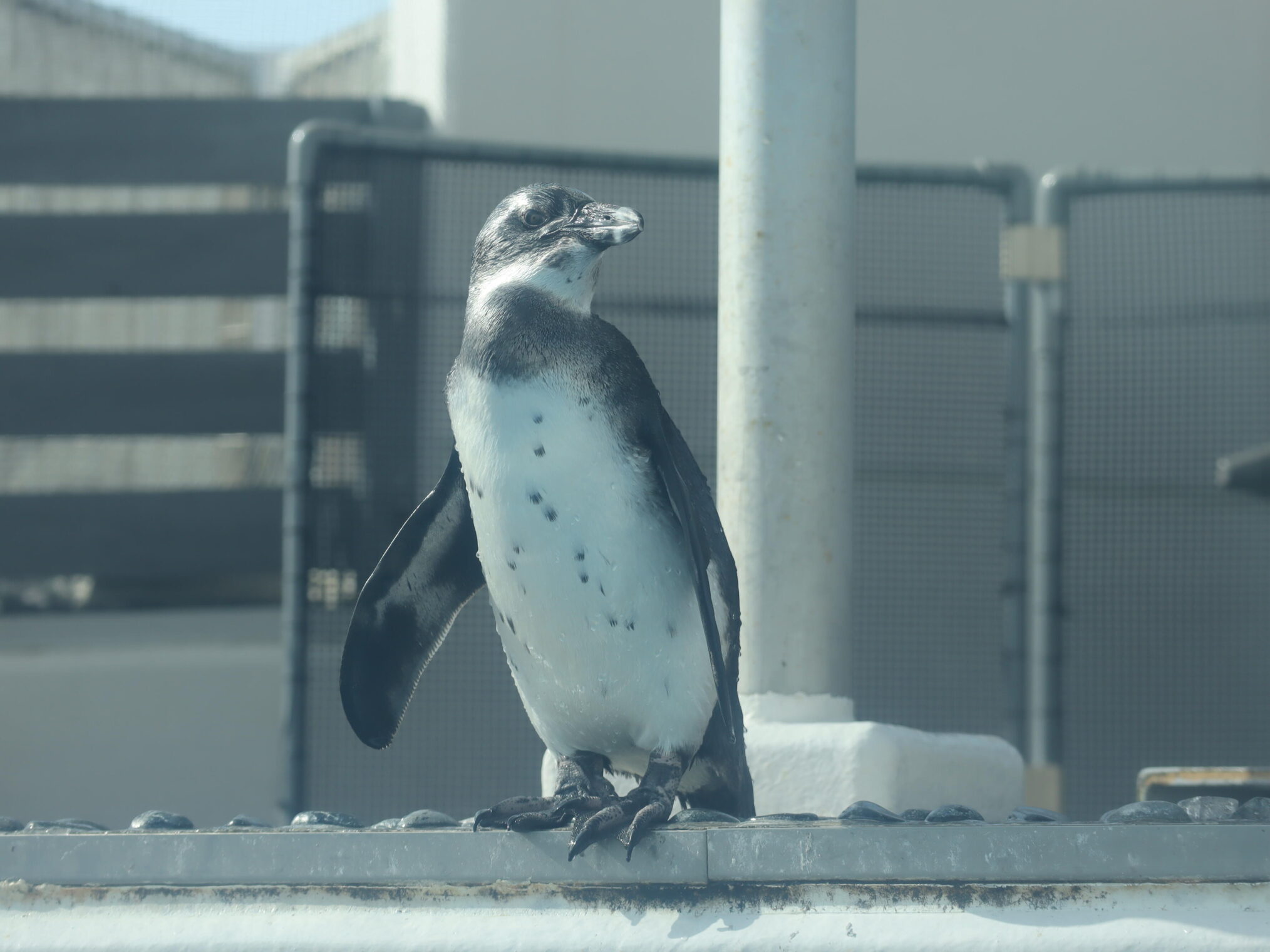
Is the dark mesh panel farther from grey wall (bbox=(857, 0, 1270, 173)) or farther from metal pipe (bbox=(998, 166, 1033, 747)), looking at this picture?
grey wall (bbox=(857, 0, 1270, 173))

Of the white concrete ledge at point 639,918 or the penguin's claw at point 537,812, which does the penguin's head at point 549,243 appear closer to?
the penguin's claw at point 537,812

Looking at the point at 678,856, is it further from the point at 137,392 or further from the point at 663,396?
the point at 137,392

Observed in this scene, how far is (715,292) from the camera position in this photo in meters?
3.25

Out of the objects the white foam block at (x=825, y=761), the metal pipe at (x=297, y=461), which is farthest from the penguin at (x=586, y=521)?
the metal pipe at (x=297, y=461)

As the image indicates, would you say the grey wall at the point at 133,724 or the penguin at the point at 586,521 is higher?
the penguin at the point at 586,521

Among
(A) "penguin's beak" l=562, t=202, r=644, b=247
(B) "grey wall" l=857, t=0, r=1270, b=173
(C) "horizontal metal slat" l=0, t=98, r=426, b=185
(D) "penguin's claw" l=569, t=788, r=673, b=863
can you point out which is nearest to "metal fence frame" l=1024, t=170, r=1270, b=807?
(B) "grey wall" l=857, t=0, r=1270, b=173

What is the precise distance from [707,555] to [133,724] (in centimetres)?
253

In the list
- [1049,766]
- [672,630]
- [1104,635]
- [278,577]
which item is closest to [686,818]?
[672,630]

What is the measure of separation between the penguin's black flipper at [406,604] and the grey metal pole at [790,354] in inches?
23.6

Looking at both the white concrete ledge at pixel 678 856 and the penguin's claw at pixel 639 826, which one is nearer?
the white concrete ledge at pixel 678 856

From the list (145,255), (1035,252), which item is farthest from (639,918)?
(145,255)

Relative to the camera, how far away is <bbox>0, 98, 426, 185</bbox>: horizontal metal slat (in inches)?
145

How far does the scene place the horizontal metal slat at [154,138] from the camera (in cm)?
369

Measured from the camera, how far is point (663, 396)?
3193mm
